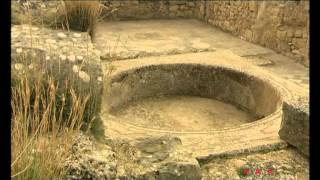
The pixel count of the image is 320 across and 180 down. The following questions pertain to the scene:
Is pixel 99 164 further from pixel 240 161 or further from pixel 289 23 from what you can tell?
pixel 289 23

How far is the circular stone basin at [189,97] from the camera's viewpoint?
16.2 ft

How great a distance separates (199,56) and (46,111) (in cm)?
404

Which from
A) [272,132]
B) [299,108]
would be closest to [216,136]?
[272,132]

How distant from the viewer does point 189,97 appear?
571cm

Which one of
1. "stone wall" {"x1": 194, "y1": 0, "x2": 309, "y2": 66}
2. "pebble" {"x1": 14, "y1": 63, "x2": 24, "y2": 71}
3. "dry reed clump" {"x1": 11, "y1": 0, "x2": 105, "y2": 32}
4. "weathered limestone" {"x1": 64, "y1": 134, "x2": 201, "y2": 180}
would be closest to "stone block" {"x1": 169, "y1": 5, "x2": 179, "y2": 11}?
"stone wall" {"x1": 194, "y1": 0, "x2": 309, "y2": 66}

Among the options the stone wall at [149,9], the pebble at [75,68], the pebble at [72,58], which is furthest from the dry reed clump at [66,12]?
the stone wall at [149,9]

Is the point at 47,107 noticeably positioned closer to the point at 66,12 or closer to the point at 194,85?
the point at 66,12

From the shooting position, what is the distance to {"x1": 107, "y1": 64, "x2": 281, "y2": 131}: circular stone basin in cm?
495

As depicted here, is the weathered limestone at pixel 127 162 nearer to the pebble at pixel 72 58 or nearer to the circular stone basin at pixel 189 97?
the pebble at pixel 72 58

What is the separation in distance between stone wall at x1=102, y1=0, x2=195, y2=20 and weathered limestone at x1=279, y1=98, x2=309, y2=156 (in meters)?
6.17

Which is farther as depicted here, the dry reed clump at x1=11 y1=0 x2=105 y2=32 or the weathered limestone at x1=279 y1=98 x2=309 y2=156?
the dry reed clump at x1=11 y1=0 x2=105 y2=32

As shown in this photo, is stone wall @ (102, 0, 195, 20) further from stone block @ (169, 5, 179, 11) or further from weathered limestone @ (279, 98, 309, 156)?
weathered limestone @ (279, 98, 309, 156)

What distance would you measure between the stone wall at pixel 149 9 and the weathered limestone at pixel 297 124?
20.2ft

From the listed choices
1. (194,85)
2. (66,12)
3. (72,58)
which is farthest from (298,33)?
(72,58)
